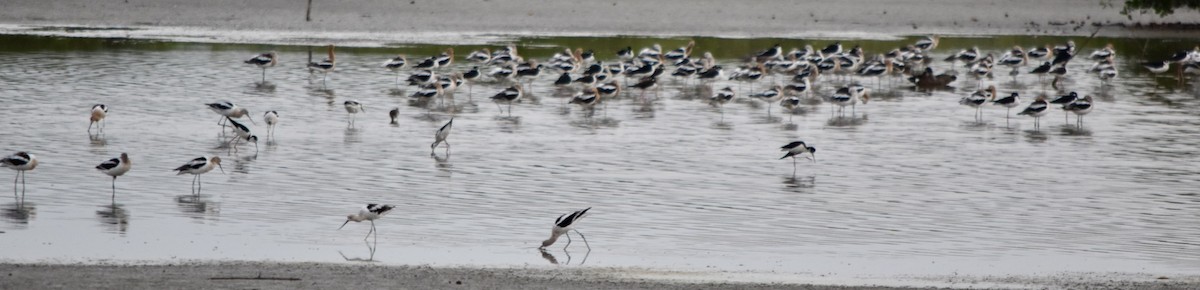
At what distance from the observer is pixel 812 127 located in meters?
24.5

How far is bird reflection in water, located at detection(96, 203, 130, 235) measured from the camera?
45.2 ft

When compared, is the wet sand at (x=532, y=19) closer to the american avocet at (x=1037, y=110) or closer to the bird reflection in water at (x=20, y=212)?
the american avocet at (x=1037, y=110)

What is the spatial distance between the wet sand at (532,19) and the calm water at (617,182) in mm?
11140

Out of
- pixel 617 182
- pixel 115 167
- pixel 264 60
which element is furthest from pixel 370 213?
pixel 264 60

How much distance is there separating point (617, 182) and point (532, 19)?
26.7 meters

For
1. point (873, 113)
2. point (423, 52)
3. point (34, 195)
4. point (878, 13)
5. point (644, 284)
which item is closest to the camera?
point (644, 284)

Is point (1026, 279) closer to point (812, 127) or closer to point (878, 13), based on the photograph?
point (812, 127)

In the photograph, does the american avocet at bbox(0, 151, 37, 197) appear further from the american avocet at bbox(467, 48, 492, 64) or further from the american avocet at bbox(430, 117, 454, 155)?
the american avocet at bbox(467, 48, 492, 64)

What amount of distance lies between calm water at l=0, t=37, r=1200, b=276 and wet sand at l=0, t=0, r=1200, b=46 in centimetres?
1114

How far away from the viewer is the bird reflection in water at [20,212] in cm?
1406

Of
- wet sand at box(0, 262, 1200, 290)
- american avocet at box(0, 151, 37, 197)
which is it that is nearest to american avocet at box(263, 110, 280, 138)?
american avocet at box(0, 151, 37, 197)

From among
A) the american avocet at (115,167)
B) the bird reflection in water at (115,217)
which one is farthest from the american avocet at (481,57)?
the bird reflection in water at (115,217)

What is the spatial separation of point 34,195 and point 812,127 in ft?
41.3

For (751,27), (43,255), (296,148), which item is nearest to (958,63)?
(751,27)
